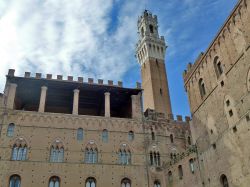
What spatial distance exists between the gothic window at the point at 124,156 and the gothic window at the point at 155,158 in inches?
94.9

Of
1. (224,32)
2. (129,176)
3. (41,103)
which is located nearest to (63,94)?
(41,103)

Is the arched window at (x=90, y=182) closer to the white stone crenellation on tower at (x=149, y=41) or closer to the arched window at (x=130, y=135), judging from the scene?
the arched window at (x=130, y=135)

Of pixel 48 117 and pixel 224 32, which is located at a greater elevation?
pixel 224 32

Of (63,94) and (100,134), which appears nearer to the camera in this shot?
(100,134)

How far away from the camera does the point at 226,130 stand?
2328 centimetres

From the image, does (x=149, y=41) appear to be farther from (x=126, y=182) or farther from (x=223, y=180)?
(x=223, y=180)

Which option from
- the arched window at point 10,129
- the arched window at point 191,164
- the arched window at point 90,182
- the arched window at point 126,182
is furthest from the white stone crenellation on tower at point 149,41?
the arched window at point 10,129

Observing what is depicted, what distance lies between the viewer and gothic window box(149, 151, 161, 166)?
31706 mm

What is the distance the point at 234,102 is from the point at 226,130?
A: 7.52 ft

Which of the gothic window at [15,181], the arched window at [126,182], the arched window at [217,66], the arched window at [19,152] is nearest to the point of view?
Answer: the arched window at [217,66]

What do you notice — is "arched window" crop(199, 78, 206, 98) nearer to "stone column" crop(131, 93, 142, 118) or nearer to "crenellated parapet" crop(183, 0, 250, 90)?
"crenellated parapet" crop(183, 0, 250, 90)

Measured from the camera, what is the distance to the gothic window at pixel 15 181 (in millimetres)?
27188

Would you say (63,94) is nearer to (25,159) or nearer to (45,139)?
(45,139)

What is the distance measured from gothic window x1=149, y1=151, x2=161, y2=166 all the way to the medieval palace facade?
0.34 ft
